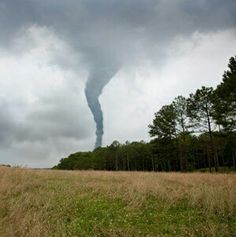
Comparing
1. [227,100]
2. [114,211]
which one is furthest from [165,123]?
[114,211]

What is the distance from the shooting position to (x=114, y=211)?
1088 cm

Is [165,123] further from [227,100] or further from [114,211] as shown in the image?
[114,211]

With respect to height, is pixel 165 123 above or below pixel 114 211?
above

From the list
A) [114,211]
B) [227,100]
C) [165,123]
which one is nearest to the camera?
[114,211]

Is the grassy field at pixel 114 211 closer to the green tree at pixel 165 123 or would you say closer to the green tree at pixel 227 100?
the green tree at pixel 227 100

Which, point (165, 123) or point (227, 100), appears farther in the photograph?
point (165, 123)

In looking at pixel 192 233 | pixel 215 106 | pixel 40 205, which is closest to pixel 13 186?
pixel 40 205

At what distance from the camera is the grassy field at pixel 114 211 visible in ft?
29.3

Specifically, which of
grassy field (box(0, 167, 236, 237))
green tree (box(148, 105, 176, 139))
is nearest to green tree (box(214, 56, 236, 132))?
green tree (box(148, 105, 176, 139))

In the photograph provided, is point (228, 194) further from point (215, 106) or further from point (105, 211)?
point (215, 106)

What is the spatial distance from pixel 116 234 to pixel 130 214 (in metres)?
1.84

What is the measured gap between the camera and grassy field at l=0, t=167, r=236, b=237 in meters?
8.95

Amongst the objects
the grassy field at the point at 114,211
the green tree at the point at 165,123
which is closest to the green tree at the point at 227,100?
the green tree at the point at 165,123

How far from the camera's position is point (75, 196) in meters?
13.0
